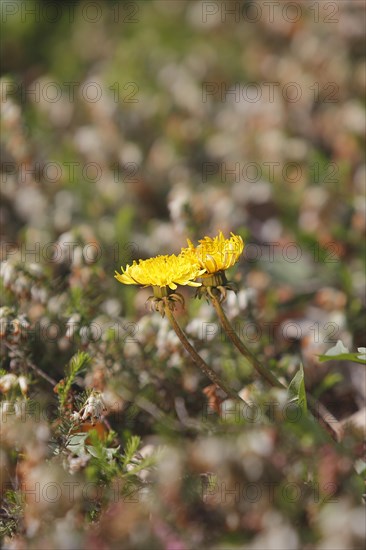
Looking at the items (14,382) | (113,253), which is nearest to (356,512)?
(14,382)

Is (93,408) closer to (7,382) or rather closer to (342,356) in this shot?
(7,382)

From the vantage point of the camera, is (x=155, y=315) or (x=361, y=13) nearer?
(x=155, y=315)

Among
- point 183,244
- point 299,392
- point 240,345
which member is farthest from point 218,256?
point 183,244

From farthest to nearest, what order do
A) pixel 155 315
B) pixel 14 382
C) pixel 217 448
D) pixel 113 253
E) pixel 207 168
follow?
pixel 207 168 < pixel 113 253 < pixel 155 315 < pixel 14 382 < pixel 217 448

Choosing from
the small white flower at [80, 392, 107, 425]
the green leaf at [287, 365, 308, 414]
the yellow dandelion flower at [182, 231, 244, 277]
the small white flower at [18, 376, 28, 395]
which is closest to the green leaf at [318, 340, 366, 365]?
the green leaf at [287, 365, 308, 414]

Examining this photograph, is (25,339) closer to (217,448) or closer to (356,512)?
(217,448)

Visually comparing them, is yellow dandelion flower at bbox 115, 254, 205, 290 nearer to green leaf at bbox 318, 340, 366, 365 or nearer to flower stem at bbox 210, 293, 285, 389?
flower stem at bbox 210, 293, 285, 389
